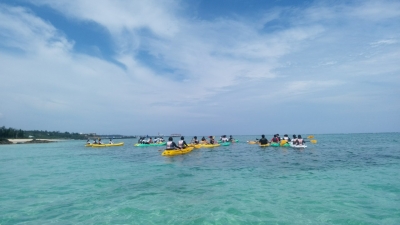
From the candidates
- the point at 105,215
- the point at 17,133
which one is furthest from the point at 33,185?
the point at 17,133

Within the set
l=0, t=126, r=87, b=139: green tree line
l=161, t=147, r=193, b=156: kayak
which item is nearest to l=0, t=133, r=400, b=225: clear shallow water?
l=161, t=147, r=193, b=156: kayak

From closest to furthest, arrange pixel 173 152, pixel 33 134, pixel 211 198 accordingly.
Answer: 1. pixel 211 198
2. pixel 173 152
3. pixel 33 134

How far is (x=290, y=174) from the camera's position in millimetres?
13398

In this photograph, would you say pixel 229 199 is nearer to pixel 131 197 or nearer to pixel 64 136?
A: pixel 131 197

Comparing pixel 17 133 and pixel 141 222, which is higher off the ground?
pixel 17 133

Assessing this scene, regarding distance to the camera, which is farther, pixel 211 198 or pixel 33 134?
pixel 33 134

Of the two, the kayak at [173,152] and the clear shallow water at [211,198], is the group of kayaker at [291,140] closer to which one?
the kayak at [173,152]

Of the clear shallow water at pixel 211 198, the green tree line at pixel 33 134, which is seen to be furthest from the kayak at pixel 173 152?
the green tree line at pixel 33 134

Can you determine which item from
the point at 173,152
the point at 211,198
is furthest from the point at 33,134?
the point at 211,198

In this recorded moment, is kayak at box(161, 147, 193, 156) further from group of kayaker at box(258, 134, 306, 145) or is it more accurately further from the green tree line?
the green tree line

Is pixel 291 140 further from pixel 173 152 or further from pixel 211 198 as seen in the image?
pixel 211 198

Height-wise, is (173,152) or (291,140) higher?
(291,140)

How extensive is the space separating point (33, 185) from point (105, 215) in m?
7.54

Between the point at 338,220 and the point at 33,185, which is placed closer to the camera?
the point at 338,220
